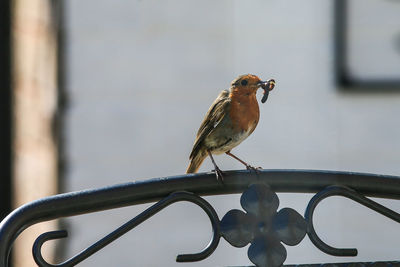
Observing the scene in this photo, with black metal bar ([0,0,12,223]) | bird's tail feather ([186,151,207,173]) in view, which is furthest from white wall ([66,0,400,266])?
bird's tail feather ([186,151,207,173])

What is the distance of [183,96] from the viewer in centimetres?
375

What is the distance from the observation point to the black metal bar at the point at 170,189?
1815 mm

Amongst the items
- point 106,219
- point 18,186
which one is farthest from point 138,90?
point 18,186

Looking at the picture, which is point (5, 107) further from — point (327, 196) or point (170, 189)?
point (327, 196)

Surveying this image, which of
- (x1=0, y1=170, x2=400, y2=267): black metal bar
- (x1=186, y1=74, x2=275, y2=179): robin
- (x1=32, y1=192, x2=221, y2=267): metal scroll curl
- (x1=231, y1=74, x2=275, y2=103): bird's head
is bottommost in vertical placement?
(x1=32, y1=192, x2=221, y2=267): metal scroll curl

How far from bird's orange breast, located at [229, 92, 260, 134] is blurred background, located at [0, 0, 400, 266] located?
103 centimetres

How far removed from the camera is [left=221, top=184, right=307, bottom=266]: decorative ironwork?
72.3 inches

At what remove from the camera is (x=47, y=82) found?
12.6 ft

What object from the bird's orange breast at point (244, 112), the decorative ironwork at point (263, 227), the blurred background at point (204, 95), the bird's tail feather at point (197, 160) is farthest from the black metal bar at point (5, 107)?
the decorative ironwork at point (263, 227)

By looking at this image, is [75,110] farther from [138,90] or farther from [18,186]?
[18,186]

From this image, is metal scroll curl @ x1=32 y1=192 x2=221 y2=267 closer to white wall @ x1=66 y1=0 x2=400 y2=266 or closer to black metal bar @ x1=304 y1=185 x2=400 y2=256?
black metal bar @ x1=304 y1=185 x2=400 y2=256

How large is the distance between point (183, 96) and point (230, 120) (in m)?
1.07

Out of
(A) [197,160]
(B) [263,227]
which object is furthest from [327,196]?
(A) [197,160]

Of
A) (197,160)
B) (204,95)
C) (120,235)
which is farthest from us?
(204,95)
